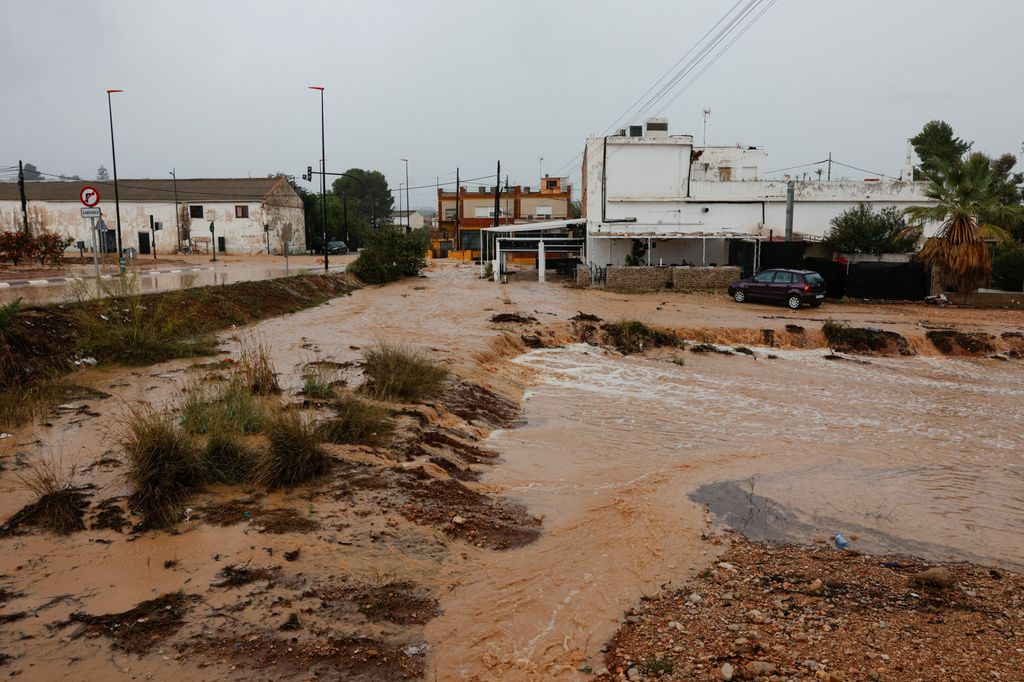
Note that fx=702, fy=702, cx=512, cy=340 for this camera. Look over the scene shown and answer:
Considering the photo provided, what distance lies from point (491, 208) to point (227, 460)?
68.4m

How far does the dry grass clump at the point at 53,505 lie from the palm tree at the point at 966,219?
99.8 ft

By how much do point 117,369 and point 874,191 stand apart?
36444 mm

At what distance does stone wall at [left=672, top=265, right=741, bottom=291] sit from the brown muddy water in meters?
15.3

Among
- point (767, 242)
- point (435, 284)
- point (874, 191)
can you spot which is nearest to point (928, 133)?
point (874, 191)

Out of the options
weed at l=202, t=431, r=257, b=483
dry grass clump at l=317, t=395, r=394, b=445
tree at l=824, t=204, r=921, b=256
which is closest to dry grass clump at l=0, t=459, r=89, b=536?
weed at l=202, t=431, r=257, b=483

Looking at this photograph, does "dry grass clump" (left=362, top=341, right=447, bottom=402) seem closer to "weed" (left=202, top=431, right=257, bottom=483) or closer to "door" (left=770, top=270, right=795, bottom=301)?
"weed" (left=202, top=431, right=257, bottom=483)

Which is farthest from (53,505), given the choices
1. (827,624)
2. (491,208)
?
(491,208)

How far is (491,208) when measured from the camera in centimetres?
7444

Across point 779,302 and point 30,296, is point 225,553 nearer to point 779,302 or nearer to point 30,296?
point 30,296

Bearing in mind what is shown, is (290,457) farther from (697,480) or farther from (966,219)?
(966,219)

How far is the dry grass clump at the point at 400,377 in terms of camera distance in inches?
447

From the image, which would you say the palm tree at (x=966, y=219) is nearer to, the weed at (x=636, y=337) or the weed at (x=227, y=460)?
the weed at (x=636, y=337)

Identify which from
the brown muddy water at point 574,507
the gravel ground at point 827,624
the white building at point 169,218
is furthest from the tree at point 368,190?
the gravel ground at point 827,624

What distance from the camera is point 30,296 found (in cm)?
1809
